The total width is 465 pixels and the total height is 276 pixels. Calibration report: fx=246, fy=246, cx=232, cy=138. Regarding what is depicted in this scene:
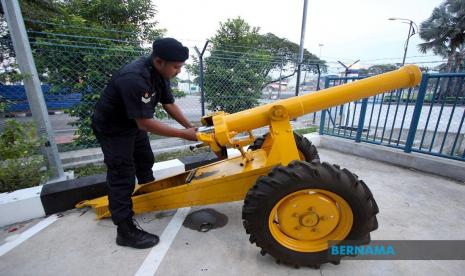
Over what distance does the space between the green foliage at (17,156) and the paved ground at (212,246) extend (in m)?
0.53

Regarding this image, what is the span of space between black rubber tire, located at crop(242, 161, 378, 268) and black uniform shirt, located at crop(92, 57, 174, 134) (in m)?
1.01

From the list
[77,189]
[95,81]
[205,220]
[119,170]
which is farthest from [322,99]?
Result: [95,81]

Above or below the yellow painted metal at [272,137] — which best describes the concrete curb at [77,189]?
below

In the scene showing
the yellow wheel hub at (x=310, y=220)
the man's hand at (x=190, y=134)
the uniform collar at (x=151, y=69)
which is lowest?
the yellow wheel hub at (x=310, y=220)

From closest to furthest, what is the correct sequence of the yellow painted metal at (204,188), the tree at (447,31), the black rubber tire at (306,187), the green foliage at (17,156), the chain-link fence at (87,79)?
the black rubber tire at (306,187) < the yellow painted metal at (204,188) < the green foliage at (17,156) < the chain-link fence at (87,79) < the tree at (447,31)

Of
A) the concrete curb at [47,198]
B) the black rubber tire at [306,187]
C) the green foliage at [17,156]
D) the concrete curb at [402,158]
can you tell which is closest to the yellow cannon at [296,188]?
the black rubber tire at [306,187]

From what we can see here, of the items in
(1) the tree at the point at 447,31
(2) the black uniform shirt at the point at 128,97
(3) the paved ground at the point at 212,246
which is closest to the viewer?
(2) the black uniform shirt at the point at 128,97

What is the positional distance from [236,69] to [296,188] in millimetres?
4292

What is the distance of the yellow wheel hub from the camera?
1.79 metres

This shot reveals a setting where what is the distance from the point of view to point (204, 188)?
2.17 m

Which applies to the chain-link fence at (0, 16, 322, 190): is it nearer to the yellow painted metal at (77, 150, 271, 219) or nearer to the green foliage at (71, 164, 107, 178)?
the green foliage at (71, 164, 107, 178)

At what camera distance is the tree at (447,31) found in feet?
68.9

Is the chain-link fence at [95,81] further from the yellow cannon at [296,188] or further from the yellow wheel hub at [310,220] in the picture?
the yellow wheel hub at [310,220]

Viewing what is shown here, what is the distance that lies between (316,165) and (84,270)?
1.94 m
